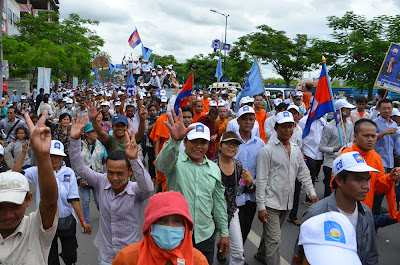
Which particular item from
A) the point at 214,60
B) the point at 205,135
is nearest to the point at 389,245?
the point at 205,135

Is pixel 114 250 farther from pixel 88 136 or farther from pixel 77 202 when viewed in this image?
pixel 88 136

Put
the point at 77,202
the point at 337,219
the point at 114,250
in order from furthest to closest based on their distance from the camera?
the point at 77,202
the point at 114,250
the point at 337,219

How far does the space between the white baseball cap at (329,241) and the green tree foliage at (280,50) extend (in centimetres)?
3536

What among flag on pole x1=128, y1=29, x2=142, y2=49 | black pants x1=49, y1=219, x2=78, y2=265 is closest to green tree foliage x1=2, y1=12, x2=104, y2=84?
flag on pole x1=128, y1=29, x2=142, y2=49

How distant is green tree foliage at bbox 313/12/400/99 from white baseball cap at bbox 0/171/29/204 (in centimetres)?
2036

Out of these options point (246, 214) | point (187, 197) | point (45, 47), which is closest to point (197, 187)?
point (187, 197)

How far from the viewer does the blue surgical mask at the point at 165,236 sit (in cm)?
210

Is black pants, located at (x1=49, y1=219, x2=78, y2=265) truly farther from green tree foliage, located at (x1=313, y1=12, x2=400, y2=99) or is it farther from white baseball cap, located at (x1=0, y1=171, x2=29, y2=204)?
green tree foliage, located at (x1=313, y1=12, x2=400, y2=99)

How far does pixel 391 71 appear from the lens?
732 cm

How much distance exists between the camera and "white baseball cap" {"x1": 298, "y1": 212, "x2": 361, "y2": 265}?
1.60m

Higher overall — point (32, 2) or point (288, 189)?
point (32, 2)

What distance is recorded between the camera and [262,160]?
4.22 meters

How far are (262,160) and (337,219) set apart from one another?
8.09 ft

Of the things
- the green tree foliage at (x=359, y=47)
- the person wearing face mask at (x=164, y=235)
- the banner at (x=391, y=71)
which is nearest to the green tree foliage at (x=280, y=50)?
the green tree foliage at (x=359, y=47)
